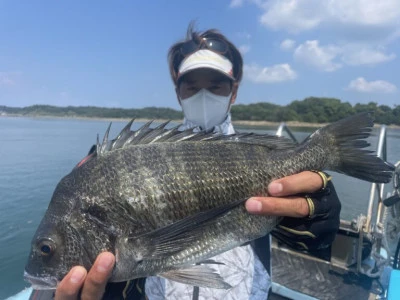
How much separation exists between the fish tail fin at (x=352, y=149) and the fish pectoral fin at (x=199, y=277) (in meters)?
1.10

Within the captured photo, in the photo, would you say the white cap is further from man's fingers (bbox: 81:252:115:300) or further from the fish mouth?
the fish mouth

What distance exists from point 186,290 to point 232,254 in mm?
452

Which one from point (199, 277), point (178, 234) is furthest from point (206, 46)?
point (199, 277)

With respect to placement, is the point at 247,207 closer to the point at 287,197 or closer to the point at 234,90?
the point at 287,197

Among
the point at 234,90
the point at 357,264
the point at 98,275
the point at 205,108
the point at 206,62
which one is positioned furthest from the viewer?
the point at 357,264

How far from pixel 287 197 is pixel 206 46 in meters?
1.82

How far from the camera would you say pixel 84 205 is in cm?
180

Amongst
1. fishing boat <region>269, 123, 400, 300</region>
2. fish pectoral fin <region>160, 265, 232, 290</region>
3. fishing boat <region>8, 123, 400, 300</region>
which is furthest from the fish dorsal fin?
fishing boat <region>8, 123, 400, 300</region>

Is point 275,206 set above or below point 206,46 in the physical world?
below

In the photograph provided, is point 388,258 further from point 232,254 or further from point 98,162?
point 98,162

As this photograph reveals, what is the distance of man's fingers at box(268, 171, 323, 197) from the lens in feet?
6.11

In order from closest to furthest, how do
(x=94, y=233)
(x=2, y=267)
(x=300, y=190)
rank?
(x=94, y=233) < (x=300, y=190) < (x=2, y=267)

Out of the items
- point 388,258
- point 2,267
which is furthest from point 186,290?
point 2,267

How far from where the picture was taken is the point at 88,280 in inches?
67.6
